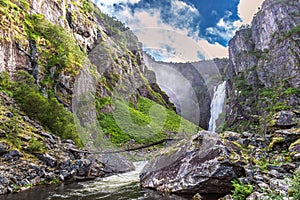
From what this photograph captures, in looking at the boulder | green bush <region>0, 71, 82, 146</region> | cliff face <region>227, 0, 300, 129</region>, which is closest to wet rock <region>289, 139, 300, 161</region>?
the boulder

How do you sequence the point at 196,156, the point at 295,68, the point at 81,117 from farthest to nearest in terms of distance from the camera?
1. the point at 295,68
2. the point at 81,117
3. the point at 196,156

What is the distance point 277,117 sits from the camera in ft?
56.5

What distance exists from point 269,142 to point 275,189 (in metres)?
6.50

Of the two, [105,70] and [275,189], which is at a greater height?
[105,70]

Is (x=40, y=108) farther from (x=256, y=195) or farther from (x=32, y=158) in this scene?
(x=256, y=195)

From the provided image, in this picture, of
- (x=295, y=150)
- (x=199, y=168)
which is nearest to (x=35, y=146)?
(x=199, y=168)

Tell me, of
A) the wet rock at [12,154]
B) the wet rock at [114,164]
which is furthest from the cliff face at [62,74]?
the wet rock at [12,154]

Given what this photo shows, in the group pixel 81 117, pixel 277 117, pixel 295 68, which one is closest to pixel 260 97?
pixel 295 68

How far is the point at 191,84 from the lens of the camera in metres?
185

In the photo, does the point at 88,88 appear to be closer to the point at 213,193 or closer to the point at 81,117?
the point at 81,117

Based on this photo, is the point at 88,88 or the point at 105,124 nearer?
the point at 88,88

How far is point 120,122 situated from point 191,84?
132 meters

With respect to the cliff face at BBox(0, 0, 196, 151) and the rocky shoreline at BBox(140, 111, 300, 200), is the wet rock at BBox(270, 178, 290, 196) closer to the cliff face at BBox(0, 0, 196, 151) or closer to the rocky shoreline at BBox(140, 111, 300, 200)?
the rocky shoreline at BBox(140, 111, 300, 200)

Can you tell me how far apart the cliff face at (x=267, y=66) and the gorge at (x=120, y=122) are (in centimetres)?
34
